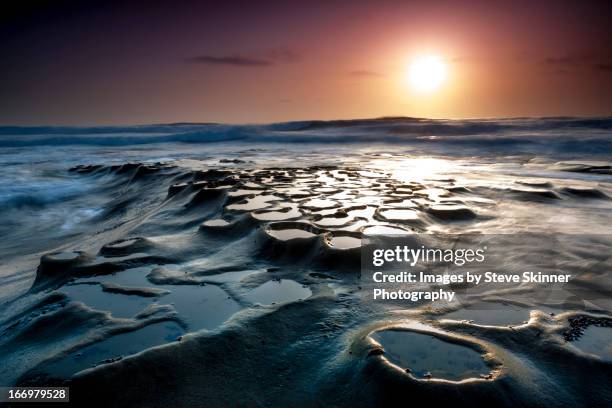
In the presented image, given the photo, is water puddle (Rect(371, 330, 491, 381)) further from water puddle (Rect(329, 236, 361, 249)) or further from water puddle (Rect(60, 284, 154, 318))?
water puddle (Rect(60, 284, 154, 318))

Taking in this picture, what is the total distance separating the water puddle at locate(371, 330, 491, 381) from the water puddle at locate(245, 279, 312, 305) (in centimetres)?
64

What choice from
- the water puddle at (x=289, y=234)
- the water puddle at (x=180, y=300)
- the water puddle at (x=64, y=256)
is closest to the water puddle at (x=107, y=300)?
the water puddle at (x=180, y=300)

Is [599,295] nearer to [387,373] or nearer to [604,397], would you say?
[604,397]

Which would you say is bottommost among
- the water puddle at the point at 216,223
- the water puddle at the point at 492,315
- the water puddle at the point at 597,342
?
the water puddle at the point at 597,342

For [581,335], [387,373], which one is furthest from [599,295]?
[387,373]

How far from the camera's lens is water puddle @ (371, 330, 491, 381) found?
162 cm

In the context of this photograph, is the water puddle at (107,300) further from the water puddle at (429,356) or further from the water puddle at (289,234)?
the water puddle at (429,356)

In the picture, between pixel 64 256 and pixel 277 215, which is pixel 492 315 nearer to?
pixel 277 215

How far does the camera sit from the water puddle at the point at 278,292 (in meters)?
2.38

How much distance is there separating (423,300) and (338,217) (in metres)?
1.67

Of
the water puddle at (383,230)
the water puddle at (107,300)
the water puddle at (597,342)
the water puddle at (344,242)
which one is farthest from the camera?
the water puddle at (383,230)

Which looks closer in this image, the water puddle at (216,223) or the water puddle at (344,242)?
the water puddle at (344,242)

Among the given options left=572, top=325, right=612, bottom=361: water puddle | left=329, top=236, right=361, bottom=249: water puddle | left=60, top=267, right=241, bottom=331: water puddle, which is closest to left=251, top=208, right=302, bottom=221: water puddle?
left=329, top=236, right=361, bottom=249: water puddle

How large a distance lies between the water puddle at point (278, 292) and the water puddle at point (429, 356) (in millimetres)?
644
